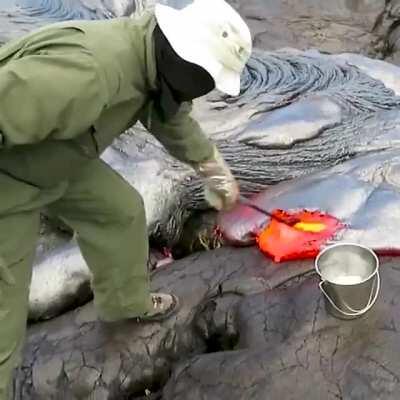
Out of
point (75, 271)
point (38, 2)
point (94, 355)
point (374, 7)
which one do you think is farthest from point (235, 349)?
point (374, 7)

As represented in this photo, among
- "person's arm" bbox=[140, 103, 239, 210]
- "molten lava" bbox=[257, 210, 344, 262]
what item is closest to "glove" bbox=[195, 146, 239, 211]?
"person's arm" bbox=[140, 103, 239, 210]

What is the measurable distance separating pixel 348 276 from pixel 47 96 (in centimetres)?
112

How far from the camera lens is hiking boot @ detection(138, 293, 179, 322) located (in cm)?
329

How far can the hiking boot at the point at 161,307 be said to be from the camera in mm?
3295

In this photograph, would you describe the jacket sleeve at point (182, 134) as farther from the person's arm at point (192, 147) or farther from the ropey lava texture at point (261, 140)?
the ropey lava texture at point (261, 140)

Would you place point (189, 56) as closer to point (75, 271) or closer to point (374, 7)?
point (75, 271)

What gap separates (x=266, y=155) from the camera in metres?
3.97

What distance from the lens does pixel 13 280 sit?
273cm

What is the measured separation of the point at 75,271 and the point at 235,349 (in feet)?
2.35

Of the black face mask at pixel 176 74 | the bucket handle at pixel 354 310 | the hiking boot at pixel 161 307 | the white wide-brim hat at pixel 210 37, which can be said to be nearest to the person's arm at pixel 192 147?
the black face mask at pixel 176 74

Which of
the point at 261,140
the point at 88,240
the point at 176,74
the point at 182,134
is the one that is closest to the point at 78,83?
the point at 176,74

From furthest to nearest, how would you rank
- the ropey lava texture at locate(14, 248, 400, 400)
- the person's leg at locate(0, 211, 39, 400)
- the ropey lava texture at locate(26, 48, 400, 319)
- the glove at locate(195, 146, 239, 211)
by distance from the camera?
the ropey lava texture at locate(26, 48, 400, 319) < the glove at locate(195, 146, 239, 211) < the ropey lava texture at locate(14, 248, 400, 400) < the person's leg at locate(0, 211, 39, 400)

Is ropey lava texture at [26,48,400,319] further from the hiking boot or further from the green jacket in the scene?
the green jacket

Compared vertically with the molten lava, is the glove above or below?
above
